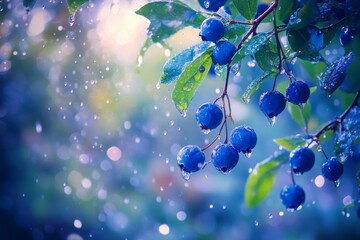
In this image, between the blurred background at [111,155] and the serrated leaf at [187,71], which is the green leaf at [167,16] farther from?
the blurred background at [111,155]

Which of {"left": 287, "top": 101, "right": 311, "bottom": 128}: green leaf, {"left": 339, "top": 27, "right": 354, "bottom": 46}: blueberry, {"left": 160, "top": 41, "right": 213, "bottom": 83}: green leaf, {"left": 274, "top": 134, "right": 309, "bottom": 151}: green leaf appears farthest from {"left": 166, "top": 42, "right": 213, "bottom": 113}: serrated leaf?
{"left": 287, "top": 101, "right": 311, "bottom": 128}: green leaf

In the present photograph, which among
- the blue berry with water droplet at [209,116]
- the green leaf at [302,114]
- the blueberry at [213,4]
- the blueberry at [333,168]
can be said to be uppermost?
the blueberry at [213,4]

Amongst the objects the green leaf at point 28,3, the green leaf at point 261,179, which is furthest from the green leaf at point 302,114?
the green leaf at point 28,3

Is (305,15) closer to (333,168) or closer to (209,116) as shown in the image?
(209,116)

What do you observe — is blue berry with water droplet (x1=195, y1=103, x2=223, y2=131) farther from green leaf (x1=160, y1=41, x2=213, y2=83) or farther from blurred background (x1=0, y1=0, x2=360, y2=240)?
blurred background (x1=0, y1=0, x2=360, y2=240)

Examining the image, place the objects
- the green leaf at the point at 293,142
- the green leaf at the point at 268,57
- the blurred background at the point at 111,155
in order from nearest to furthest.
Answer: the green leaf at the point at 268,57
the green leaf at the point at 293,142
the blurred background at the point at 111,155

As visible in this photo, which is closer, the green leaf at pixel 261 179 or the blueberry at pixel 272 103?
the blueberry at pixel 272 103
